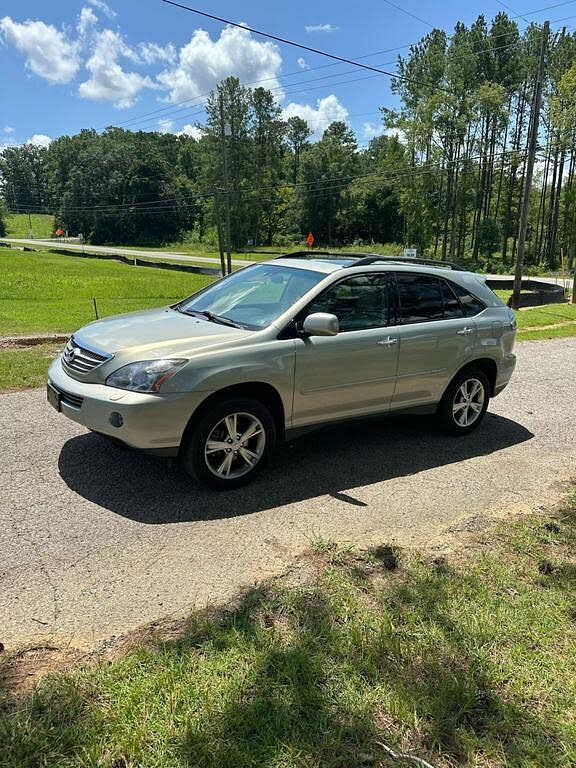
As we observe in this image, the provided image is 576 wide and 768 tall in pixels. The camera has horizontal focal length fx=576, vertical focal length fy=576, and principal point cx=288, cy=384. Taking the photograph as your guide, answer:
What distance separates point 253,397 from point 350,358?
3.14 ft

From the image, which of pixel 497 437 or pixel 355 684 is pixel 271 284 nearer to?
pixel 497 437

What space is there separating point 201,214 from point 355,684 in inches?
3906

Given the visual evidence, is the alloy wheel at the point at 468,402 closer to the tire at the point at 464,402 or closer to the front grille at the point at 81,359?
the tire at the point at 464,402

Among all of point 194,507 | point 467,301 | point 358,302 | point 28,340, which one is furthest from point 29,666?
point 28,340

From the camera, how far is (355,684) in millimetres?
2453

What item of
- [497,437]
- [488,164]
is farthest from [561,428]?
[488,164]

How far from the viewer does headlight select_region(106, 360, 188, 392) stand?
160 inches

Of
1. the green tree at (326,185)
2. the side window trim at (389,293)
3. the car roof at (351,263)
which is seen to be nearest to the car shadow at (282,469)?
the side window trim at (389,293)

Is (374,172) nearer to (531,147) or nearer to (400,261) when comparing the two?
(531,147)

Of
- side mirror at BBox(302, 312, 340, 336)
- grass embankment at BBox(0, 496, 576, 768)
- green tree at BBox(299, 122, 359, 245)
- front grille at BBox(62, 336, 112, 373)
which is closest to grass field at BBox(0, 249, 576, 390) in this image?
front grille at BBox(62, 336, 112, 373)

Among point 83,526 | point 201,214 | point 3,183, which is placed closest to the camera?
point 83,526

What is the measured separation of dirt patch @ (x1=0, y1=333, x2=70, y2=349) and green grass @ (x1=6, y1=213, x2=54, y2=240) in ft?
375

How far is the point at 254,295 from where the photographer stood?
207 inches

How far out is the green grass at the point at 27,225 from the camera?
117 m
